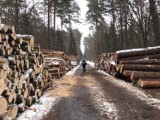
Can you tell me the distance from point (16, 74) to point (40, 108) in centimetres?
133

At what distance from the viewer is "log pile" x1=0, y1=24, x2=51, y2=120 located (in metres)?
7.59

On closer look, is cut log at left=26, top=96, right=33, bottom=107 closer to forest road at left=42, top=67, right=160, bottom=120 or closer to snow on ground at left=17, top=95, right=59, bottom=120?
snow on ground at left=17, top=95, right=59, bottom=120

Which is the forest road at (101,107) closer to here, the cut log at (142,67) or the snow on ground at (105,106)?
the snow on ground at (105,106)

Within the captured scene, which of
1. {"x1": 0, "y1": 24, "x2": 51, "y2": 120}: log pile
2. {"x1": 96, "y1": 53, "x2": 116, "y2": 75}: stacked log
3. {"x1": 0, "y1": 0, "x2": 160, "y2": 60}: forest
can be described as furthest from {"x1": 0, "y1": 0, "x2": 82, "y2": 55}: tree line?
{"x1": 0, "y1": 24, "x2": 51, "y2": 120}: log pile

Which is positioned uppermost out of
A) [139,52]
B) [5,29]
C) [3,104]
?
[5,29]

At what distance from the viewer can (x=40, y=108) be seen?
9.23 m

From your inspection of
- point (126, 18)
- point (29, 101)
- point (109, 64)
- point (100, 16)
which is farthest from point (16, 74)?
point (100, 16)

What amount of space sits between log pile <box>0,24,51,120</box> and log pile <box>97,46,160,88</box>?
500 centimetres

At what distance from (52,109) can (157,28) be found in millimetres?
12600

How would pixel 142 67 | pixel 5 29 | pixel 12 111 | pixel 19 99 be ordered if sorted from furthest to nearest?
pixel 142 67 < pixel 19 99 < pixel 5 29 < pixel 12 111

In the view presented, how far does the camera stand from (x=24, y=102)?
919 centimetres

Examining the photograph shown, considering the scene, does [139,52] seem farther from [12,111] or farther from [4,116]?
[4,116]

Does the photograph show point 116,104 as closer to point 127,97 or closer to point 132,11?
point 127,97

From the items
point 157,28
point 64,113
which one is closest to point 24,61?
point 64,113
